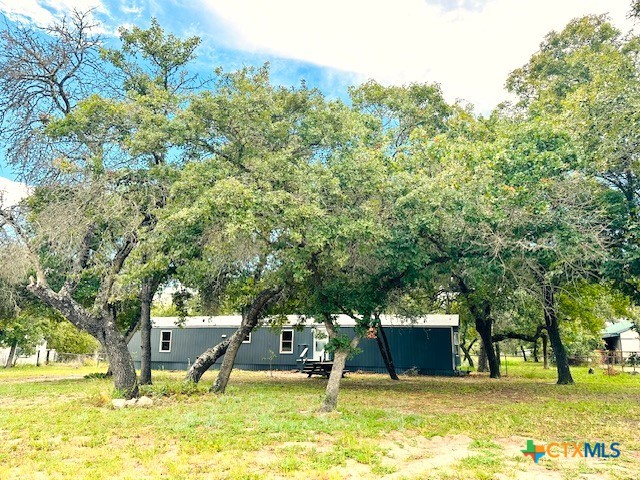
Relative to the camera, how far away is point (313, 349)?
80.4ft

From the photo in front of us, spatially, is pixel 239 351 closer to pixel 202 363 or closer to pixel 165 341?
pixel 165 341

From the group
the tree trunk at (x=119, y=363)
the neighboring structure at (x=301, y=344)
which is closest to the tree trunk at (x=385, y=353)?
the neighboring structure at (x=301, y=344)

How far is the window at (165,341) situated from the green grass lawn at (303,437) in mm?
15769

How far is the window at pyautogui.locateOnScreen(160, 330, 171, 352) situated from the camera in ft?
88.5

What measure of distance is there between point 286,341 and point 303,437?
18.7 meters

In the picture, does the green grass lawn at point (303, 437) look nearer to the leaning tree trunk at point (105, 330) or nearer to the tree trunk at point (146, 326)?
the leaning tree trunk at point (105, 330)

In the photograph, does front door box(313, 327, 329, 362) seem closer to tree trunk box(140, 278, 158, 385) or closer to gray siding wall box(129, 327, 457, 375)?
gray siding wall box(129, 327, 457, 375)

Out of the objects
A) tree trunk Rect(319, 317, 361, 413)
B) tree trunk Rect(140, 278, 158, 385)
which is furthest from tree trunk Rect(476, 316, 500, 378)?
tree trunk Rect(140, 278, 158, 385)

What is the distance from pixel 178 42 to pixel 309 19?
12.3 feet

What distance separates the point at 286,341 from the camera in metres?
25.0

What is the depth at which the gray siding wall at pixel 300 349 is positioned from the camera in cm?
2255

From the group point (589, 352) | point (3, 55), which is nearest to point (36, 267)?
point (3, 55)

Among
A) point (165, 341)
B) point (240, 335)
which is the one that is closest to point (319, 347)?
point (165, 341)

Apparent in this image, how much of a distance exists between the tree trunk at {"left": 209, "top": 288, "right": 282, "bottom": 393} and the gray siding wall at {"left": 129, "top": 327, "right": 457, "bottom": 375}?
952cm
